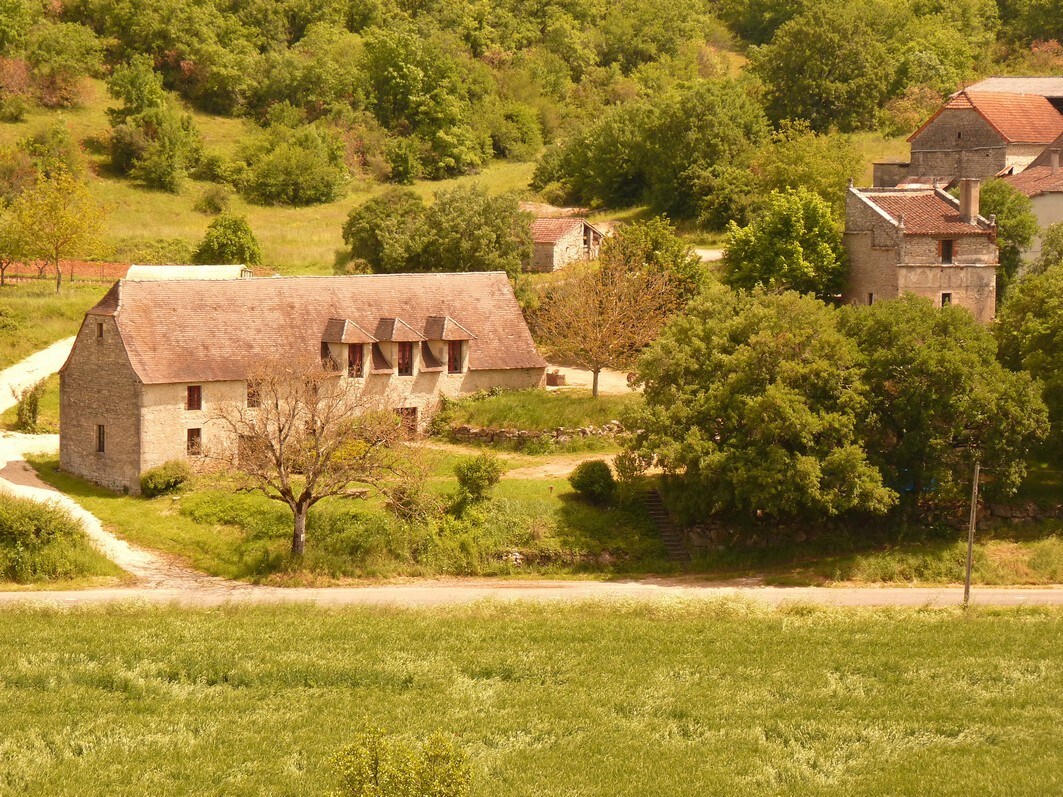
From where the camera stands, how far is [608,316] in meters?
52.6

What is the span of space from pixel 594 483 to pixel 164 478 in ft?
42.3

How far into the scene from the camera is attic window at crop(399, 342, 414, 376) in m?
50.0

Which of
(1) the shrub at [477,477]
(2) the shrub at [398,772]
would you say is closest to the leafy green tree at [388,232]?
(1) the shrub at [477,477]

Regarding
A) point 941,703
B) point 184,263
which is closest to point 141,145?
point 184,263

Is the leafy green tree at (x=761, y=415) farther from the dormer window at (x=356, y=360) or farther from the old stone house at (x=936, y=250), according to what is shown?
the old stone house at (x=936, y=250)

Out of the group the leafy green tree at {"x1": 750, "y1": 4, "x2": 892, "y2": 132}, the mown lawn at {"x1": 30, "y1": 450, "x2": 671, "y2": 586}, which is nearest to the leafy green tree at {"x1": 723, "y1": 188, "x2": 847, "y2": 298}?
the mown lawn at {"x1": 30, "y1": 450, "x2": 671, "y2": 586}

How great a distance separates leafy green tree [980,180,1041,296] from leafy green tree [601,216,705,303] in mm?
11515

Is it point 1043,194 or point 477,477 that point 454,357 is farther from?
point 1043,194

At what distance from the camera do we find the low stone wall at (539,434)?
4909 centimetres

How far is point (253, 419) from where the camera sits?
1829 inches

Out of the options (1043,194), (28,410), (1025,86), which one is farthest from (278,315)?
(1025,86)

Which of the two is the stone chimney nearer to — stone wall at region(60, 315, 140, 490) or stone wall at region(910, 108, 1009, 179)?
stone wall at region(910, 108, 1009, 179)

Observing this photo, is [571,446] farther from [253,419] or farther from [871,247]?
[871,247]

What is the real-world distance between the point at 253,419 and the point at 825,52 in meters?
56.9
